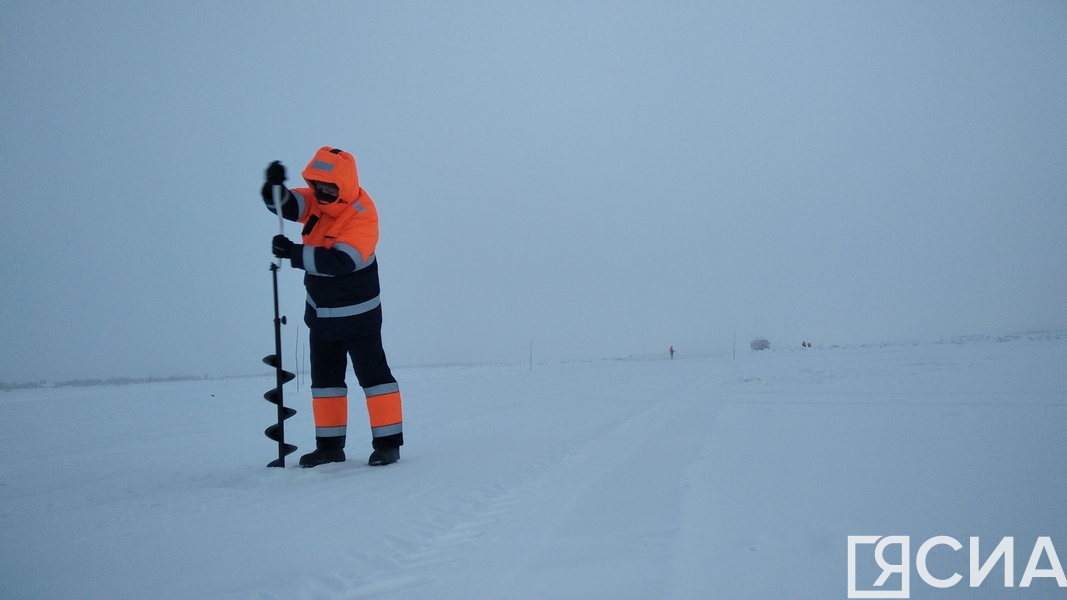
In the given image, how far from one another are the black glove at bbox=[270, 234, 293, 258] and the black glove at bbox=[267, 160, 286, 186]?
497 millimetres

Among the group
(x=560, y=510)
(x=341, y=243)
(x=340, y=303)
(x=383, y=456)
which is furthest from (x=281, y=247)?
(x=560, y=510)

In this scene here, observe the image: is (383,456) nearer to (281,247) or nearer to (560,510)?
(281,247)

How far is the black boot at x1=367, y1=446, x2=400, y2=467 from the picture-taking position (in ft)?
11.2

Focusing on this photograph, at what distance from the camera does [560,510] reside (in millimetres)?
2223

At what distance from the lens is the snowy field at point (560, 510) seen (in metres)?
1.57

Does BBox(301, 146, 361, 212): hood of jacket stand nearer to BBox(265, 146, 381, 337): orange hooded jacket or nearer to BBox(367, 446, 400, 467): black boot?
BBox(265, 146, 381, 337): orange hooded jacket

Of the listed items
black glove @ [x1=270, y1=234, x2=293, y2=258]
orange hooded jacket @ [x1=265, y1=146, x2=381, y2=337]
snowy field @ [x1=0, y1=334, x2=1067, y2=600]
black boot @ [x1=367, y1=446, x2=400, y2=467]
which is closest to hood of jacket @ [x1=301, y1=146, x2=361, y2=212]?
orange hooded jacket @ [x1=265, y1=146, x2=381, y2=337]

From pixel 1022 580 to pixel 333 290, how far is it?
139 inches

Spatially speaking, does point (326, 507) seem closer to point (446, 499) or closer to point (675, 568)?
point (446, 499)

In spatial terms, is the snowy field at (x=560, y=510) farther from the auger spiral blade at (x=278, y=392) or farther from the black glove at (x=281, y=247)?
the black glove at (x=281, y=247)

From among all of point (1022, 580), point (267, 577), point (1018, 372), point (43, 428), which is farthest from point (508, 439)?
point (1018, 372)

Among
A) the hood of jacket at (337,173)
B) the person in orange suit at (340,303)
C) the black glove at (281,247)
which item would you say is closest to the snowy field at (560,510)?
the person in orange suit at (340,303)

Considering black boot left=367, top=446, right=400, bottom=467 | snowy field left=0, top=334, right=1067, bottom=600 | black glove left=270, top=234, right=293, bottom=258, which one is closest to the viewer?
snowy field left=0, top=334, right=1067, bottom=600

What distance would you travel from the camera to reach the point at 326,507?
2.43 m
